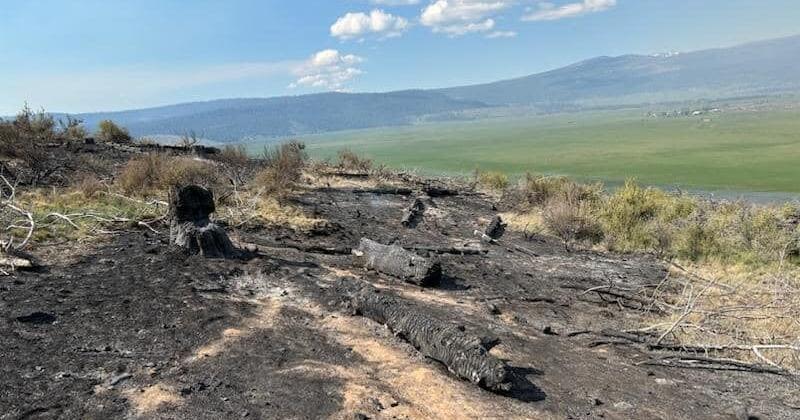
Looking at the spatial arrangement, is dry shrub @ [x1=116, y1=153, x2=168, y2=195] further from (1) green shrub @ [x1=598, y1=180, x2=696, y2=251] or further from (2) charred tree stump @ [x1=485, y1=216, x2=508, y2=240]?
(1) green shrub @ [x1=598, y1=180, x2=696, y2=251]

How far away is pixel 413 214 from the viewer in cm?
1727

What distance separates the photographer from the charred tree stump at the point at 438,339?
19.0 feet

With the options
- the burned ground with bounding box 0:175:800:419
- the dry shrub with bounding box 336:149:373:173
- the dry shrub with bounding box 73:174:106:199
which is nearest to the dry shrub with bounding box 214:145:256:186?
the dry shrub with bounding box 73:174:106:199

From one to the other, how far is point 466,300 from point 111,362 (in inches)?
227

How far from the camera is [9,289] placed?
7621mm

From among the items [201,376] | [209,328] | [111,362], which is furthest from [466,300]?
[111,362]

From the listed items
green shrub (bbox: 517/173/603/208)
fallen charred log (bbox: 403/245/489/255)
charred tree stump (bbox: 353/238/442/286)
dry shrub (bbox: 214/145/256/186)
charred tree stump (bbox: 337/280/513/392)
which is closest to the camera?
charred tree stump (bbox: 337/280/513/392)

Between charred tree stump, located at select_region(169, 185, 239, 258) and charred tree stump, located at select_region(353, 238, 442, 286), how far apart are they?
2.67 m

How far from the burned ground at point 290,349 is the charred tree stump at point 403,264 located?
0.23 metres

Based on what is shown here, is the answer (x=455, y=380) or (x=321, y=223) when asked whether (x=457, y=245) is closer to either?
(x=321, y=223)

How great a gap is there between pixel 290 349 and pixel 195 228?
429 centimetres

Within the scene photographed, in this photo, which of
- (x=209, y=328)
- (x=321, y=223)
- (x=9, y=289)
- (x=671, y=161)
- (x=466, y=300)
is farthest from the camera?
(x=671, y=161)

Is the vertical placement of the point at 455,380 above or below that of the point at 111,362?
below

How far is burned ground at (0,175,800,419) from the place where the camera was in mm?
5348
